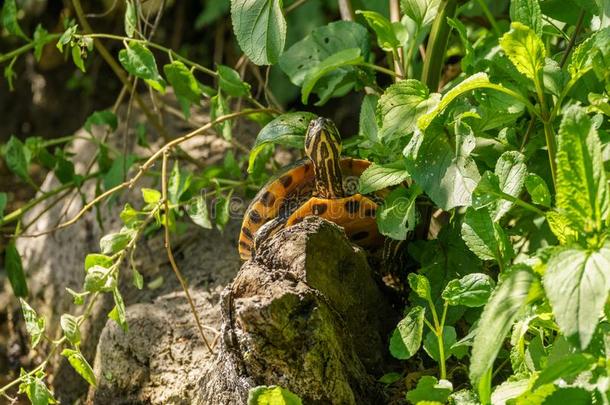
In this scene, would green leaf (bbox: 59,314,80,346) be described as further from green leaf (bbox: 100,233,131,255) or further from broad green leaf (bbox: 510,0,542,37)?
broad green leaf (bbox: 510,0,542,37)

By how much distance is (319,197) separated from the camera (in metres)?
2.13

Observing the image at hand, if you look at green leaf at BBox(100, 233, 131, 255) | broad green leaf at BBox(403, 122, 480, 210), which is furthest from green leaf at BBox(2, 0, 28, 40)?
broad green leaf at BBox(403, 122, 480, 210)

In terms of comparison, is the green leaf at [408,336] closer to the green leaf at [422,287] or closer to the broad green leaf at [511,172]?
the green leaf at [422,287]

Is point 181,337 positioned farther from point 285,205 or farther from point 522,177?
point 522,177

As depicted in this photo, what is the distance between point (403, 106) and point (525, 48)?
1.03 ft

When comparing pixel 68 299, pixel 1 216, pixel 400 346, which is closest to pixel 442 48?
pixel 400 346

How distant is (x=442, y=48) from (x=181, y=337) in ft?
3.16

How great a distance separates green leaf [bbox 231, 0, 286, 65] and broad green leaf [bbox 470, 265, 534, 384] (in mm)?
754

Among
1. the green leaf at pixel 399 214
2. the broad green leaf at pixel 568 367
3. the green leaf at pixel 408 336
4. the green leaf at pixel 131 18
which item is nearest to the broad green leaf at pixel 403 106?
the green leaf at pixel 399 214

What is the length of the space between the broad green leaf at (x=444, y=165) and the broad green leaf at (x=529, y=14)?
0.72ft

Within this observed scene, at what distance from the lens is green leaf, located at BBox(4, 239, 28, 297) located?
2227 millimetres

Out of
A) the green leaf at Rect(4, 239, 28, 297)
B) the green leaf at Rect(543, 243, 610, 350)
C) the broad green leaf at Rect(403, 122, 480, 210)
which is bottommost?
the green leaf at Rect(4, 239, 28, 297)

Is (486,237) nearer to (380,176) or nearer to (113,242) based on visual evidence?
(380,176)

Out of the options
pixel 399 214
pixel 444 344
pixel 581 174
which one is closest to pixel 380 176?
pixel 399 214
